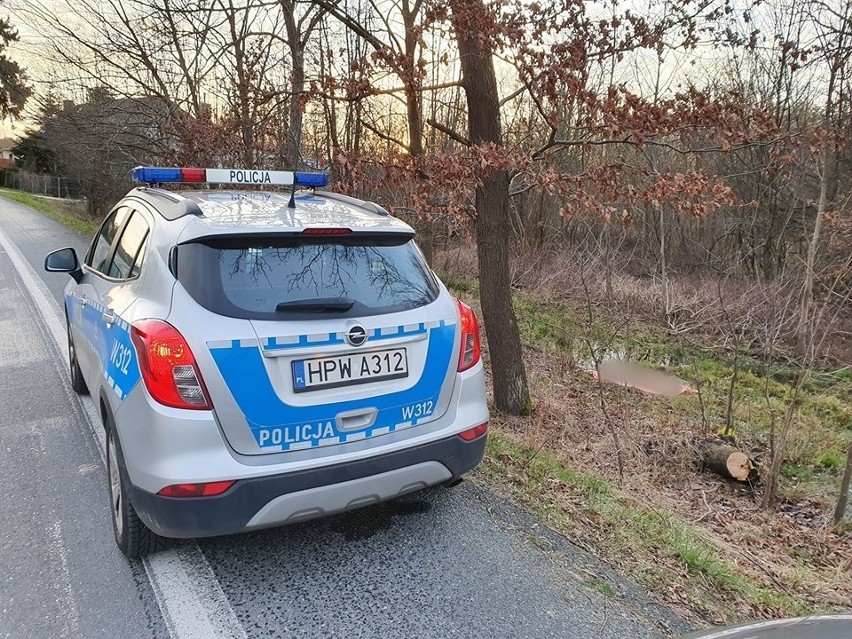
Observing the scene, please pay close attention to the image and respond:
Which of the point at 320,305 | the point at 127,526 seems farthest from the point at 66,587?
the point at 320,305

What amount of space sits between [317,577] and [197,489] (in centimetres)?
77

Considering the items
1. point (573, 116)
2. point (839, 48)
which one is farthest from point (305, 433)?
point (839, 48)

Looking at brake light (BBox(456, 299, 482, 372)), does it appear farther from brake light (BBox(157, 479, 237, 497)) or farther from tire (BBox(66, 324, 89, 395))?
tire (BBox(66, 324, 89, 395))

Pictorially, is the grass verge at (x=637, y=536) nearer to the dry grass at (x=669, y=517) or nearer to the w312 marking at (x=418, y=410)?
the dry grass at (x=669, y=517)

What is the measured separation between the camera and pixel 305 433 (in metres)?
2.55

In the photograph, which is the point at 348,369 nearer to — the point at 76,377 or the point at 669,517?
the point at 669,517

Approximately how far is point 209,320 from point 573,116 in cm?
441

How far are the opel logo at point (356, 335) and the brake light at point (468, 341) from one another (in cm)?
64

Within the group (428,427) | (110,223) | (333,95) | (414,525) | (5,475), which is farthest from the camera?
(333,95)

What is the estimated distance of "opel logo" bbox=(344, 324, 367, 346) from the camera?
2.63 metres

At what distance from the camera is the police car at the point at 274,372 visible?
2424mm

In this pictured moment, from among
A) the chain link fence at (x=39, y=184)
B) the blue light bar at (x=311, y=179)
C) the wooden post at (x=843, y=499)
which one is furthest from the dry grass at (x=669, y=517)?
the chain link fence at (x=39, y=184)

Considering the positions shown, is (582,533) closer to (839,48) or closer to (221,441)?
(221,441)

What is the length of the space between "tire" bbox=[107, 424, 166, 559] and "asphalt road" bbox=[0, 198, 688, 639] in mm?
69
